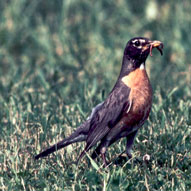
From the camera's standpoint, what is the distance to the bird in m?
5.25

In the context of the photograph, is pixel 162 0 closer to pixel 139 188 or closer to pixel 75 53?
pixel 75 53

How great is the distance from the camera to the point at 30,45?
9.79 m

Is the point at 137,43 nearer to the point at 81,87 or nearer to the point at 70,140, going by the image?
the point at 70,140

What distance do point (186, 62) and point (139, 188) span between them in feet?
14.8

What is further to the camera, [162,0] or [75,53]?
[162,0]

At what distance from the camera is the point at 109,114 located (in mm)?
5352

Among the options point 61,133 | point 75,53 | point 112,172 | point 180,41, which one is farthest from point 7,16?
point 112,172

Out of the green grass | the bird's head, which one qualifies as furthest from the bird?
the green grass

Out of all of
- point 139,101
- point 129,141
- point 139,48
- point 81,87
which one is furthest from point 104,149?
point 81,87

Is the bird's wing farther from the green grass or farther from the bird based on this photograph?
the green grass

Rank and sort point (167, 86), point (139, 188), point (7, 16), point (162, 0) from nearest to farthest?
point (139, 188)
point (167, 86)
point (7, 16)
point (162, 0)

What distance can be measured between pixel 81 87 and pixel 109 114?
2.31 metres

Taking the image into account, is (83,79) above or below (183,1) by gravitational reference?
below

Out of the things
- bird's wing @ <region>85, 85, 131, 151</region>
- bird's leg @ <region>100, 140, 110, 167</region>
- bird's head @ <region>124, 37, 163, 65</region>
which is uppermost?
bird's head @ <region>124, 37, 163, 65</region>
